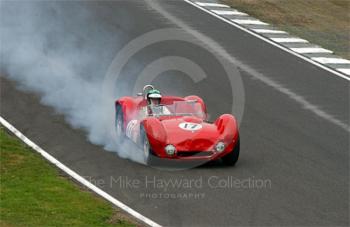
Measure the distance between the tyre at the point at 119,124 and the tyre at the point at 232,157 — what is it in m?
2.91

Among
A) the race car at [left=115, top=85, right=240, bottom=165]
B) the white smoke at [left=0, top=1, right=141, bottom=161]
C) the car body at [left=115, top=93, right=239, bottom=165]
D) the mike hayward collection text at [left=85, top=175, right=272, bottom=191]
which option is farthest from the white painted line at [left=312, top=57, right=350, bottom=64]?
the mike hayward collection text at [left=85, top=175, right=272, bottom=191]

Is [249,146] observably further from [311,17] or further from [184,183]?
[311,17]

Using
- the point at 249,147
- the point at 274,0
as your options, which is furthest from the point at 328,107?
the point at 274,0

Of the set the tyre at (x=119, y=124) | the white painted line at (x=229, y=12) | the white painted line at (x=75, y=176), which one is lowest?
the white painted line at (x=75, y=176)

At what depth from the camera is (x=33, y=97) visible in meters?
23.2

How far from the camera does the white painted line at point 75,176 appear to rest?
14.6m

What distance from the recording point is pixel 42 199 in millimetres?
15289

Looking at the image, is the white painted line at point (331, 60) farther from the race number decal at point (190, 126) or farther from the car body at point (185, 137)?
the race number decal at point (190, 126)

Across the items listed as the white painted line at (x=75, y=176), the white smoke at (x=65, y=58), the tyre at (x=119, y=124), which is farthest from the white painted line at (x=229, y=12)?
the tyre at (x=119, y=124)

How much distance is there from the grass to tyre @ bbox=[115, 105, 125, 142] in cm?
1086

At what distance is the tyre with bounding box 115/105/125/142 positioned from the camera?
763 inches

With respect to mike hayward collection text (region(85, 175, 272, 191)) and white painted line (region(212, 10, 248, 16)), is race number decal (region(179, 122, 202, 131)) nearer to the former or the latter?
mike hayward collection text (region(85, 175, 272, 191))

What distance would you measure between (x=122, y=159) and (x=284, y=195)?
3.89m

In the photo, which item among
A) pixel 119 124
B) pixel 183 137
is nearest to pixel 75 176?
pixel 183 137
